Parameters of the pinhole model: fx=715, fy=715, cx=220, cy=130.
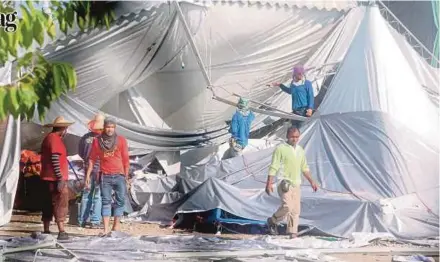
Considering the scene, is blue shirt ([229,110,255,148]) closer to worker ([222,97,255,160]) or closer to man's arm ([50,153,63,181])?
worker ([222,97,255,160])

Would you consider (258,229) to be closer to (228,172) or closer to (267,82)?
(228,172)

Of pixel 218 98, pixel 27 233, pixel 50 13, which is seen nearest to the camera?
pixel 50 13

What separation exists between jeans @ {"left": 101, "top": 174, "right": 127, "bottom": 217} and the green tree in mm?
1024

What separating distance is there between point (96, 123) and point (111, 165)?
255 mm

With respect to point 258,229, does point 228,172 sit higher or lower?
higher

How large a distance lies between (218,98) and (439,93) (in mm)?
1321

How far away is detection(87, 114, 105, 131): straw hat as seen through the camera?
408cm

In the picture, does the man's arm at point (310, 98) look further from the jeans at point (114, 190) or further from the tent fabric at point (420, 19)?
the jeans at point (114, 190)

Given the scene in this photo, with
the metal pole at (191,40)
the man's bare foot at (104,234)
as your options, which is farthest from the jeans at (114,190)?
the metal pole at (191,40)

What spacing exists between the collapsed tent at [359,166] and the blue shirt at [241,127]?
0.10 meters

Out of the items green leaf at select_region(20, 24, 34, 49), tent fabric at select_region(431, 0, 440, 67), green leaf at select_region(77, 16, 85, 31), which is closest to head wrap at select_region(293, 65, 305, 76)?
tent fabric at select_region(431, 0, 440, 67)

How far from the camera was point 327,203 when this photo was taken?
13.8 feet

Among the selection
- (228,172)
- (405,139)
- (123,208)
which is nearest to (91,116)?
(123,208)

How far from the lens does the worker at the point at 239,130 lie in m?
4.20
